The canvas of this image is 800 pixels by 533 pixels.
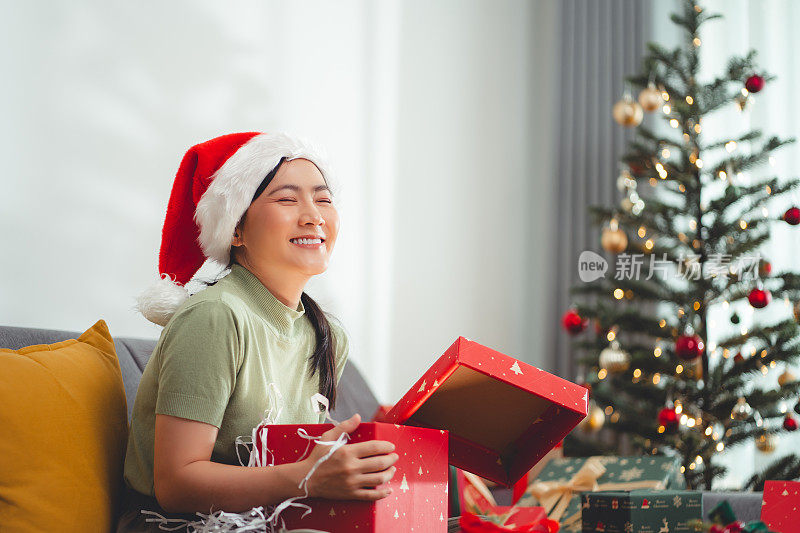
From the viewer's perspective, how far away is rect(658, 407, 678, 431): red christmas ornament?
239cm

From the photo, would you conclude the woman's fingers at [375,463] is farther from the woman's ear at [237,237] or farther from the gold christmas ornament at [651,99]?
the gold christmas ornament at [651,99]

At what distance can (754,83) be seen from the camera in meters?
2.53

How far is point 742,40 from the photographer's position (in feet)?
10.0

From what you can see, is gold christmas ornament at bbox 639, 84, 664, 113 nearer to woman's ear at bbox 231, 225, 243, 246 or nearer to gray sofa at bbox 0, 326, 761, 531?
gray sofa at bbox 0, 326, 761, 531

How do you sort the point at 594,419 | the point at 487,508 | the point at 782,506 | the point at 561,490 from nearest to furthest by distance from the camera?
1. the point at 782,506
2. the point at 487,508
3. the point at 561,490
4. the point at 594,419

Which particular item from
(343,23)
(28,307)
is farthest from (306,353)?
(343,23)

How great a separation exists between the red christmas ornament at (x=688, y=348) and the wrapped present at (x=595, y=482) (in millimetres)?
670

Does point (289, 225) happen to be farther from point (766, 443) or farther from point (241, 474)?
point (766, 443)

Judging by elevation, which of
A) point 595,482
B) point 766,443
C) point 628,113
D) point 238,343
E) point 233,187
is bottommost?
point 766,443

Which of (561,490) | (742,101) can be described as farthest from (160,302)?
(742,101)

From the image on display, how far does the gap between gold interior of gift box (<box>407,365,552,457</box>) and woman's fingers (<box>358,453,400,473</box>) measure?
183 millimetres

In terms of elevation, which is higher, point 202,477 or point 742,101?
point 742,101

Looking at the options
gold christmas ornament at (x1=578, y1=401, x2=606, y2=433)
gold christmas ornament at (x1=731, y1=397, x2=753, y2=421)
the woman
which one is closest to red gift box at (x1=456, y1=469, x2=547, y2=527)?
the woman

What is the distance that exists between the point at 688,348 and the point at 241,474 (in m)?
1.76
